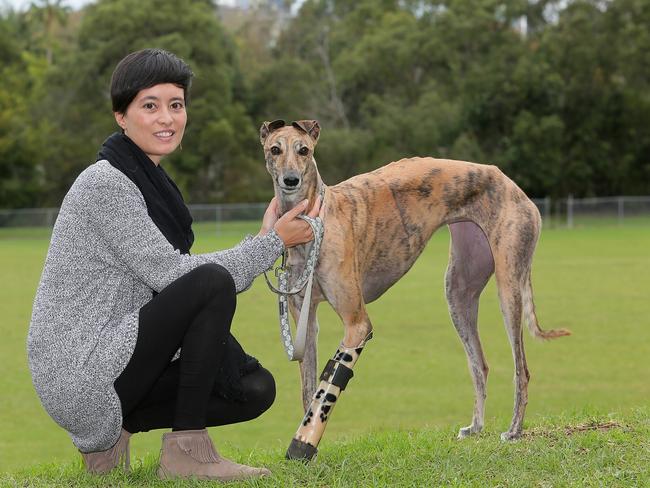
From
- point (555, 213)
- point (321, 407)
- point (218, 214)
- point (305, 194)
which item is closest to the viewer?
point (321, 407)

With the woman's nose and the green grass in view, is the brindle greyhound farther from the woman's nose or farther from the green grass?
the woman's nose

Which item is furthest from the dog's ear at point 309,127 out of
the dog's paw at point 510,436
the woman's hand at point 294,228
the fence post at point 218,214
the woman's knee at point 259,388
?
the fence post at point 218,214

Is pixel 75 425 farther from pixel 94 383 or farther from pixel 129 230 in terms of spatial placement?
pixel 129 230

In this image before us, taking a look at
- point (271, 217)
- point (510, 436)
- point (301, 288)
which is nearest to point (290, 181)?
point (271, 217)

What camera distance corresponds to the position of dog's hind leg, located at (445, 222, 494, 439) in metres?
5.30

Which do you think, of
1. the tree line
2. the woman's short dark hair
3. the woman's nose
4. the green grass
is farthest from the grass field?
the tree line

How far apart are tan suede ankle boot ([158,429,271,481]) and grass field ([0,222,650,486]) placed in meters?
0.28

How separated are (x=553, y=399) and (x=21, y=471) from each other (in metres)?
4.13

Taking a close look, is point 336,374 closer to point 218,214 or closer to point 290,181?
point 290,181

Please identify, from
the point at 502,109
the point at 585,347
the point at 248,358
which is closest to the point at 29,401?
the point at 248,358

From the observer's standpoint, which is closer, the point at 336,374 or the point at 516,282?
the point at 336,374

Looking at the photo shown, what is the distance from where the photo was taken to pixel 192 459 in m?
3.95

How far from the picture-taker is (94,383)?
3.75m

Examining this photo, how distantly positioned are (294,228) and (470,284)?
5.22 feet
